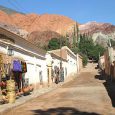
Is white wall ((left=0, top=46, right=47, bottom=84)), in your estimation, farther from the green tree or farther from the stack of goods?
the green tree

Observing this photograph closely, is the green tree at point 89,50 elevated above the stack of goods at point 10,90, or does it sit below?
above

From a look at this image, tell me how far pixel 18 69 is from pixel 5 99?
15.3 ft

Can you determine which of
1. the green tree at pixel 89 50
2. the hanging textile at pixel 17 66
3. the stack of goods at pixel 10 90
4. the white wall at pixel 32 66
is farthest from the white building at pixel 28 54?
the green tree at pixel 89 50

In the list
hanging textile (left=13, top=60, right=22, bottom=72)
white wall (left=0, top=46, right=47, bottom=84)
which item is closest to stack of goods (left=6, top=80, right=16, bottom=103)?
hanging textile (left=13, top=60, right=22, bottom=72)

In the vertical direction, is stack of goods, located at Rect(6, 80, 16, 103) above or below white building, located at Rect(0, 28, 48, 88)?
below

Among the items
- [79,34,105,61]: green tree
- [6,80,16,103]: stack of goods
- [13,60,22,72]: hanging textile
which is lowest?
[6,80,16,103]: stack of goods

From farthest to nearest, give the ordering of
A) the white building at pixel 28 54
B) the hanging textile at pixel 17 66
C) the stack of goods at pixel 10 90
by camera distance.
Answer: the hanging textile at pixel 17 66 < the white building at pixel 28 54 < the stack of goods at pixel 10 90

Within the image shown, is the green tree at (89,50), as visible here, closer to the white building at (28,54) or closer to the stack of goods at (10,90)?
the white building at (28,54)

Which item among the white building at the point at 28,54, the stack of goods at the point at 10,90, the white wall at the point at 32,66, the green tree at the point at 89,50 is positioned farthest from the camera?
the green tree at the point at 89,50

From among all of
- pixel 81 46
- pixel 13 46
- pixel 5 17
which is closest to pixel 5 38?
pixel 13 46

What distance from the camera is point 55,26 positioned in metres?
153

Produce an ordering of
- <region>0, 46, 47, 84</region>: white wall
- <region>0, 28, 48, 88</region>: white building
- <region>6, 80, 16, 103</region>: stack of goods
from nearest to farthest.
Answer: <region>6, 80, 16, 103</region>: stack of goods
<region>0, 28, 48, 88</region>: white building
<region>0, 46, 47, 84</region>: white wall

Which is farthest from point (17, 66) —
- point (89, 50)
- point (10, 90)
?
point (89, 50)

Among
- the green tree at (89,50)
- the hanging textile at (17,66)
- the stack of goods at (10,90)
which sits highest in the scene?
the green tree at (89,50)
